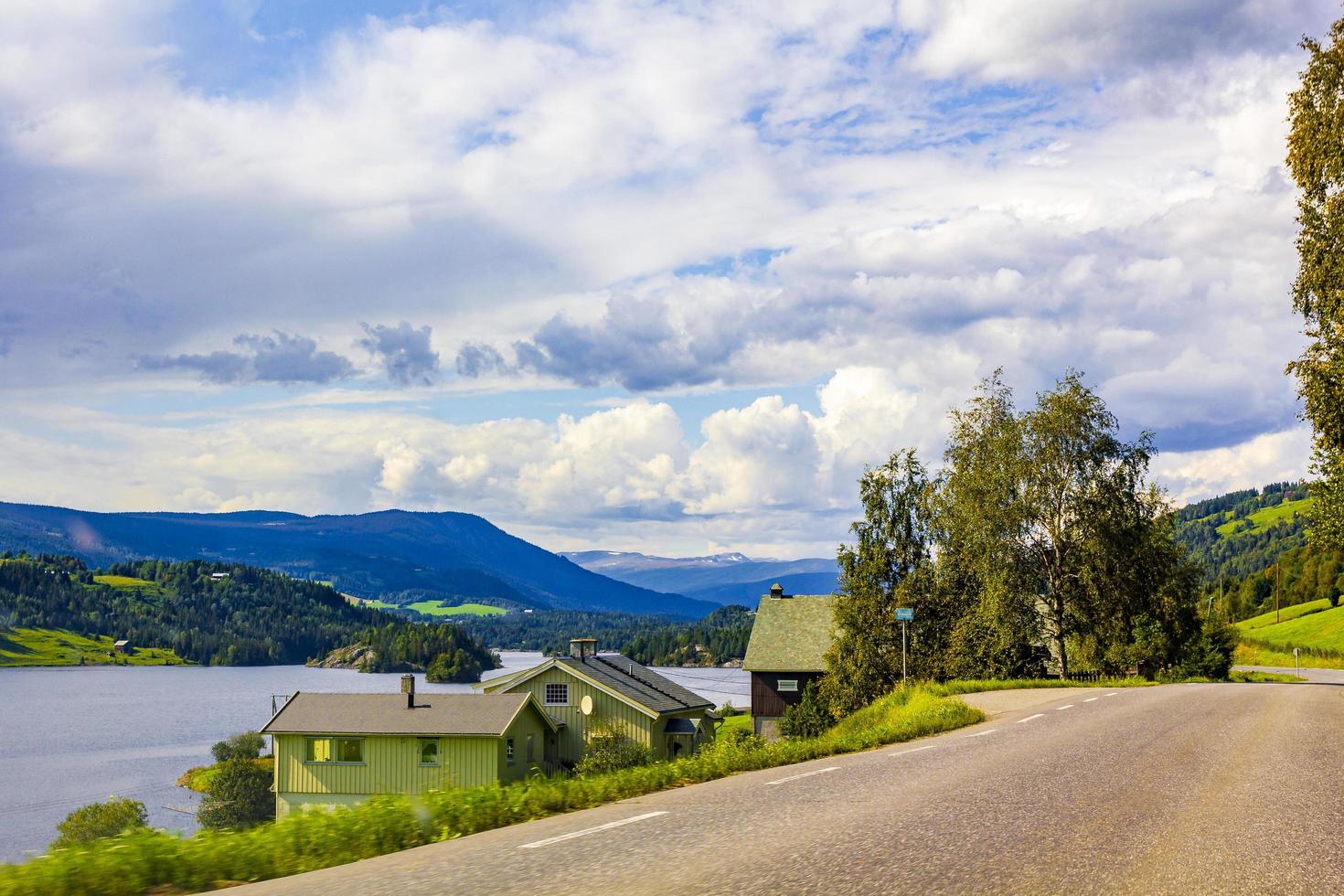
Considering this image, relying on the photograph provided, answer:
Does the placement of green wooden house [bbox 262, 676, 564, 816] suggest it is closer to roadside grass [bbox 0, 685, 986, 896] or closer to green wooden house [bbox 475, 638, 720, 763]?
green wooden house [bbox 475, 638, 720, 763]

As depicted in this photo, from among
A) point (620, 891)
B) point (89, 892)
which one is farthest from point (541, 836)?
→ point (89, 892)

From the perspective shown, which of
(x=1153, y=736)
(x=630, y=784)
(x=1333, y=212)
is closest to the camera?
(x=630, y=784)

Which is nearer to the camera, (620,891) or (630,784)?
(620,891)

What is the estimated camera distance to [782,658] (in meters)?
59.5

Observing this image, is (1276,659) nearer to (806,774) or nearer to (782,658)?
(782,658)

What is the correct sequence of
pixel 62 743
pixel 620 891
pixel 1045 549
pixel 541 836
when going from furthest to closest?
pixel 62 743
pixel 1045 549
pixel 541 836
pixel 620 891

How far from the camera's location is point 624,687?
52219 mm

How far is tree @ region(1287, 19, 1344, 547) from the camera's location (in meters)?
23.5

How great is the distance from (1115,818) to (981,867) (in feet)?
8.33

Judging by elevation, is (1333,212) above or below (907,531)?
above

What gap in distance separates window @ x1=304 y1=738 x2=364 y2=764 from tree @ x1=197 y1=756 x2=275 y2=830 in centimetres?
1695

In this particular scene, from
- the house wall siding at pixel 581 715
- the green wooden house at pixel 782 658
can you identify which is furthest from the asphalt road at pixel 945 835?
the green wooden house at pixel 782 658

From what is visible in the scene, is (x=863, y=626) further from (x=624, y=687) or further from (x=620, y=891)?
(x=620, y=891)

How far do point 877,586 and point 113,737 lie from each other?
9187cm
